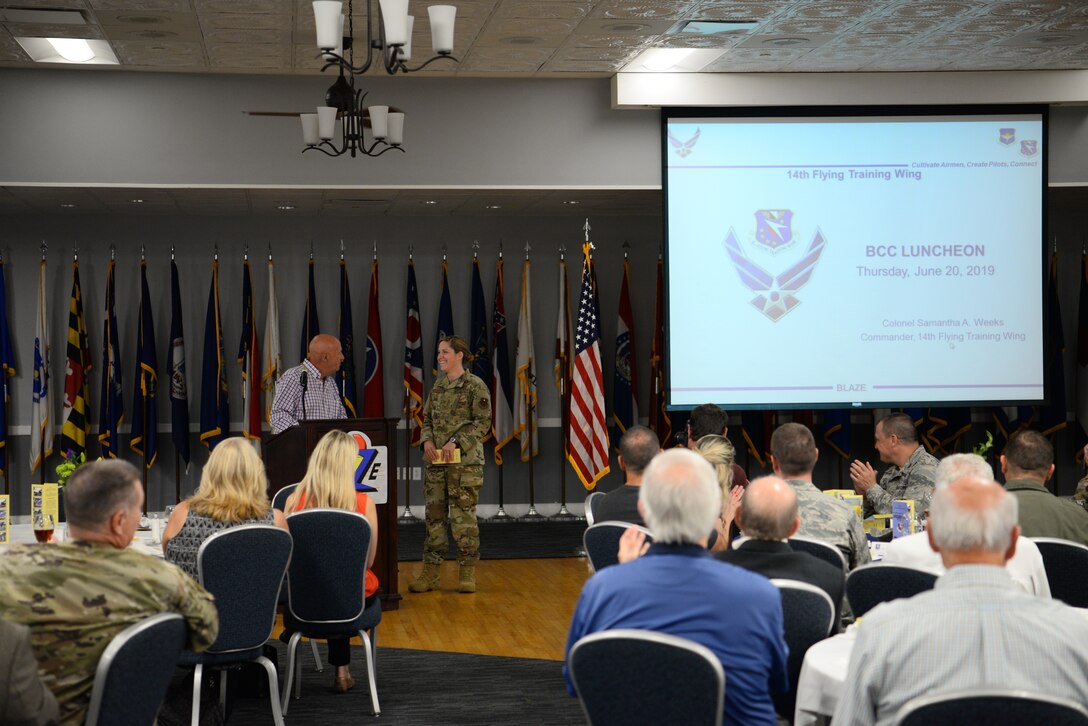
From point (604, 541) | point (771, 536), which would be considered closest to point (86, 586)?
point (771, 536)

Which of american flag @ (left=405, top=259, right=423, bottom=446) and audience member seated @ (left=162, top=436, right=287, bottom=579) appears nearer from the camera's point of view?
audience member seated @ (left=162, top=436, right=287, bottom=579)

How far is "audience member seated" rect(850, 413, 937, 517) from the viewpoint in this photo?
19.1 ft

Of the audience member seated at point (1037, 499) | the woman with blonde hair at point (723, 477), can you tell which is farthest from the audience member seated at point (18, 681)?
the audience member seated at point (1037, 499)

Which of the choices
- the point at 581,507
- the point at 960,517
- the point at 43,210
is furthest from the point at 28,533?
the point at 581,507

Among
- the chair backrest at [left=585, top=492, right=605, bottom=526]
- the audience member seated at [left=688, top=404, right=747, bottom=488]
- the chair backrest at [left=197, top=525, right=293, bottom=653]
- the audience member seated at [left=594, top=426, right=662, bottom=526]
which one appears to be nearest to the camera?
the chair backrest at [left=197, top=525, right=293, bottom=653]

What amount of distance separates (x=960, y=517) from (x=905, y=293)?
21.3 ft

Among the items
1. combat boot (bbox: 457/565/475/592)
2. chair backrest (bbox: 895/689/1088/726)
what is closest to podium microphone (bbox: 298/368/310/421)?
combat boot (bbox: 457/565/475/592)

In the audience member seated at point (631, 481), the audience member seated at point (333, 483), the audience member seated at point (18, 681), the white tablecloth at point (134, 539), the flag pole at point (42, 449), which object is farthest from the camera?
the flag pole at point (42, 449)

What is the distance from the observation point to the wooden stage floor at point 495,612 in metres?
6.65

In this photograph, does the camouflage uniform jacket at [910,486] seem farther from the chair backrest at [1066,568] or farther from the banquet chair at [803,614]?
the banquet chair at [803,614]

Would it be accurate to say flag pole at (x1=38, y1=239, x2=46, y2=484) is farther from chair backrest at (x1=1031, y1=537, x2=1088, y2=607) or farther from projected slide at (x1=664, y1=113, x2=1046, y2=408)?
chair backrest at (x1=1031, y1=537, x2=1088, y2=607)

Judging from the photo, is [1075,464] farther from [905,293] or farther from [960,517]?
[960,517]

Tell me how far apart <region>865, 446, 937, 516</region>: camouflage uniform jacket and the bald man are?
349cm

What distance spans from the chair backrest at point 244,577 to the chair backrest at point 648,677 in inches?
78.4
